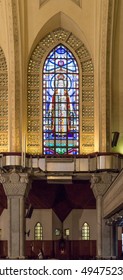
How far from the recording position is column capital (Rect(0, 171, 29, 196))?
2409 cm

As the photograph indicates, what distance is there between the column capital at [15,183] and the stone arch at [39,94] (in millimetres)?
1475

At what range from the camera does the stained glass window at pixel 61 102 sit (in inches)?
1024

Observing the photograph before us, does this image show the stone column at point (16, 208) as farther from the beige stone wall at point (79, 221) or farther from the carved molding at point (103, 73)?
the beige stone wall at point (79, 221)

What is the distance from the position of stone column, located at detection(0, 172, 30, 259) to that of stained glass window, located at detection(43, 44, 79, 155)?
2379mm

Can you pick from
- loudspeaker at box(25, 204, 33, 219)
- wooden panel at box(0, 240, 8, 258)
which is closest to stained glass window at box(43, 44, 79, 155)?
loudspeaker at box(25, 204, 33, 219)

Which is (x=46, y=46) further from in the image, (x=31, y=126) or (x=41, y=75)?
(x=31, y=126)

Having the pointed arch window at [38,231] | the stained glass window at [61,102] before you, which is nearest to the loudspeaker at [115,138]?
the stained glass window at [61,102]

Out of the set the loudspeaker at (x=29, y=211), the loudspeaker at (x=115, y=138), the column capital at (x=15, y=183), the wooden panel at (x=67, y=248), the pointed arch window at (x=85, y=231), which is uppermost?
the loudspeaker at (x=115, y=138)

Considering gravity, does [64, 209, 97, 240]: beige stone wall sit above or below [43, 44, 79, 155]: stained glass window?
below

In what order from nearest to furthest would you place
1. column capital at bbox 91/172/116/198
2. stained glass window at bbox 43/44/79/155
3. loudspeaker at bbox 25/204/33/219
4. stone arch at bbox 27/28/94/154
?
column capital at bbox 91/172/116/198 → stone arch at bbox 27/28/94/154 → stained glass window at bbox 43/44/79/155 → loudspeaker at bbox 25/204/33/219

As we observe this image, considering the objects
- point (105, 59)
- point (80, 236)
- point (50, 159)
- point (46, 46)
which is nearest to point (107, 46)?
point (105, 59)

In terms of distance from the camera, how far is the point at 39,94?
26.2 m

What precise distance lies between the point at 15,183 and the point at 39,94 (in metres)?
4.18

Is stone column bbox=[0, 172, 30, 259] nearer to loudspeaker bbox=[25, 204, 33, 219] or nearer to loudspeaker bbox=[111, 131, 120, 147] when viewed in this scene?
loudspeaker bbox=[25, 204, 33, 219]
